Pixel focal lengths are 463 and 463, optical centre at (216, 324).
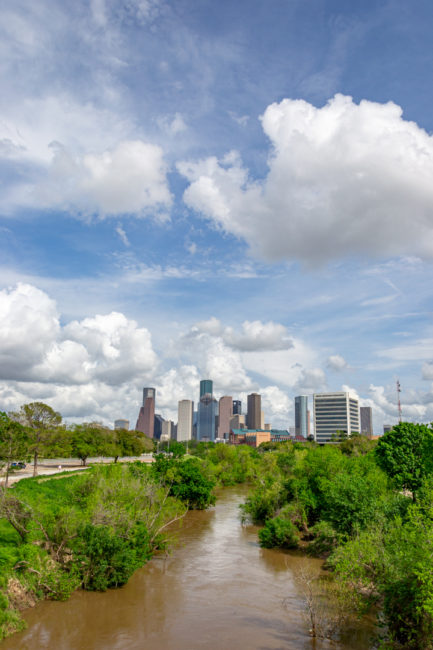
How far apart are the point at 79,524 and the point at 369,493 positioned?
24.4 m

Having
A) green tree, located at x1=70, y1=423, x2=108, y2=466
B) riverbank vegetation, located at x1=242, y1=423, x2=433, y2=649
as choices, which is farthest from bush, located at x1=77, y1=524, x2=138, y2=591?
green tree, located at x1=70, y1=423, x2=108, y2=466

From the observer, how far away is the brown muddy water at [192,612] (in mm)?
24984

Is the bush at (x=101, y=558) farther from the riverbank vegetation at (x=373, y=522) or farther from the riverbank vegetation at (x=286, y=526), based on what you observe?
the riverbank vegetation at (x=373, y=522)

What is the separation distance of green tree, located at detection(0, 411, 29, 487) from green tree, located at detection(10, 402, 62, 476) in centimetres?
676

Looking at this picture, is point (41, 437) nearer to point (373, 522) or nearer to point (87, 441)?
point (87, 441)

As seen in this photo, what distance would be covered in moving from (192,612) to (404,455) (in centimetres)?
2919

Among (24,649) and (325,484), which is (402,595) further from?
(325,484)

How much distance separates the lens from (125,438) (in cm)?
10856

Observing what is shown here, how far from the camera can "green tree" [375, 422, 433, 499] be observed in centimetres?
4756


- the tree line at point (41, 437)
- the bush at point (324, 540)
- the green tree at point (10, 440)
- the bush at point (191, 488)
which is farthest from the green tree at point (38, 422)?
the bush at point (324, 540)

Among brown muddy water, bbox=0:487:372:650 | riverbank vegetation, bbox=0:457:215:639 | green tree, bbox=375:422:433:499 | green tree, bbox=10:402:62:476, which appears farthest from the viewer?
green tree, bbox=10:402:62:476

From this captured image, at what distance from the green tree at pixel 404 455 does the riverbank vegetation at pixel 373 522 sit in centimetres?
10

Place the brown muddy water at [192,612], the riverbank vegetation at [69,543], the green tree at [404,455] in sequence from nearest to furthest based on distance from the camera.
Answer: the brown muddy water at [192,612] → the riverbank vegetation at [69,543] → the green tree at [404,455]

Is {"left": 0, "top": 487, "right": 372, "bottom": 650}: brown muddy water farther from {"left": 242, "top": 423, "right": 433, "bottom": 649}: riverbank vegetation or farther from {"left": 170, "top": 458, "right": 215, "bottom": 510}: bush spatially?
{"left": 170, "top": 458, "right": 215, "bottom": 510}: bush
